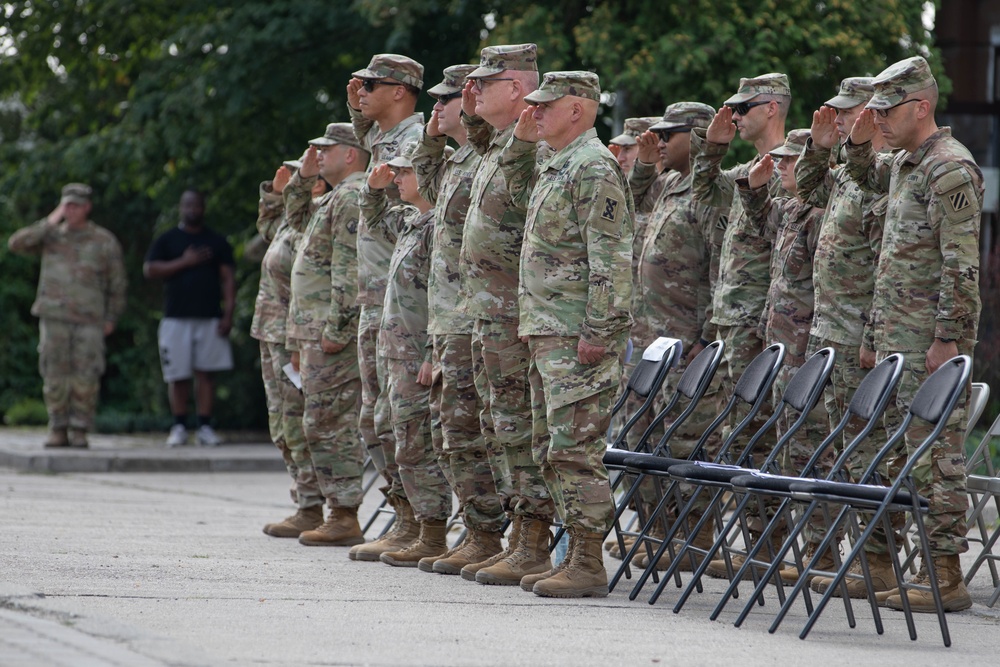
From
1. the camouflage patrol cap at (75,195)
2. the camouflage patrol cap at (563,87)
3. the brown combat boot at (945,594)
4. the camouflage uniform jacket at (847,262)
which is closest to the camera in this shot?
the brown combat boot at (945,594)

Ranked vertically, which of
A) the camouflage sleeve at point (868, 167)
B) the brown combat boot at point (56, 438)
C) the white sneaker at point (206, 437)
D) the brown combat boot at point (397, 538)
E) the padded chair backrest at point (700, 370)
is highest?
the camouflage sleeve at point (868, 167)

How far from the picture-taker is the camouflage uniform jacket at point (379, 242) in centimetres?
874

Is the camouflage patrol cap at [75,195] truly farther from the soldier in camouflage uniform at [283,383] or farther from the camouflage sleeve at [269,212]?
the soldier in camouflage uniform at [283,383]

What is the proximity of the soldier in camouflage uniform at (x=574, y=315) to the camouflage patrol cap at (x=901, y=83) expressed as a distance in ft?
4.03

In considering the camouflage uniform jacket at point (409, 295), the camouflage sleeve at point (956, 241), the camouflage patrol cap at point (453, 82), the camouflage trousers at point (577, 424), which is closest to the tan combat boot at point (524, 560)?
the camouflage trousers at point (577, 424)

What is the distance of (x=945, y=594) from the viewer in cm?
712

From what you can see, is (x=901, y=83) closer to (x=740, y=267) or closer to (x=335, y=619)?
(x=740, y=267)

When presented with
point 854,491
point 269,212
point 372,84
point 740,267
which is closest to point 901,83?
point 740,267

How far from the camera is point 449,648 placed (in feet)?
18.6

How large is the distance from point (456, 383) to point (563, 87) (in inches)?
59.2

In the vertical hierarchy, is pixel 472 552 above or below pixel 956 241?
below

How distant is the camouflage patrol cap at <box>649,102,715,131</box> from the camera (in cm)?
891

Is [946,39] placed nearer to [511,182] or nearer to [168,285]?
[168,285]

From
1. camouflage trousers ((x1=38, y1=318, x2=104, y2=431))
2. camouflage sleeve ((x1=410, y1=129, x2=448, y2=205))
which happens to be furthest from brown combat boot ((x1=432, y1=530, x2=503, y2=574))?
camouflage trousers ((x1=38, y1=318, x2=104, y2=431))
